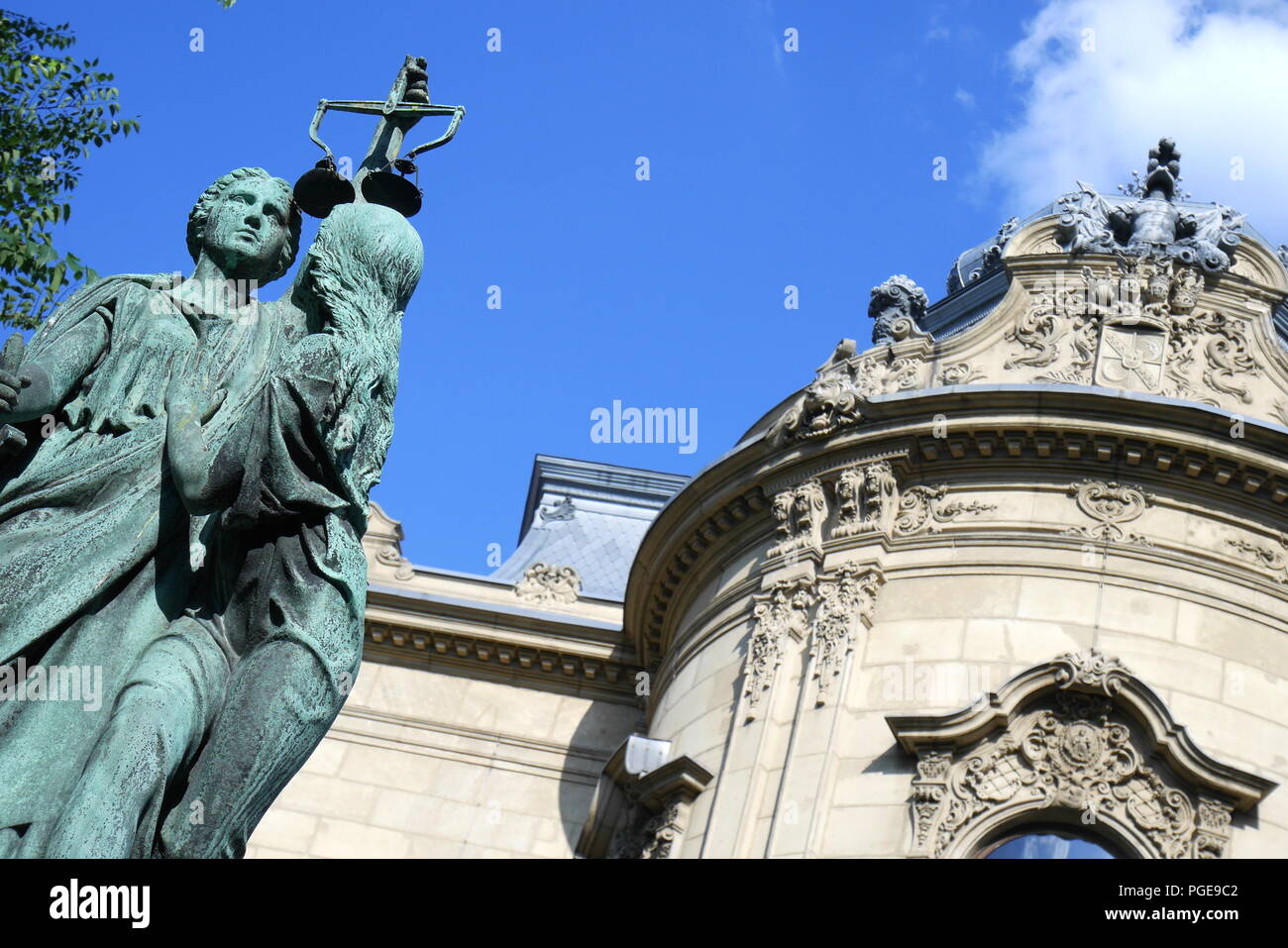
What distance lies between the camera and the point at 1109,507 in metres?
16.4

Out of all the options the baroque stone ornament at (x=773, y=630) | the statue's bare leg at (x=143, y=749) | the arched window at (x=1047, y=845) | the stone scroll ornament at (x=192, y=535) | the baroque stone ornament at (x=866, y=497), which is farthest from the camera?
Result: the baroque stone ornament at (x=866, y=497)

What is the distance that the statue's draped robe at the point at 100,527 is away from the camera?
11.2ft

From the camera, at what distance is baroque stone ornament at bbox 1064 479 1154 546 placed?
1614 cm

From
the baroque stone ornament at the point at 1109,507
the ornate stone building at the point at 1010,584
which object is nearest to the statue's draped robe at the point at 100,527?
the ornate stone building at the point at 1010,584

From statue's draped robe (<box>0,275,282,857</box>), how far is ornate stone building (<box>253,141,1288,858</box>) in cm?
1121

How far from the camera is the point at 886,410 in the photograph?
16.9 meters

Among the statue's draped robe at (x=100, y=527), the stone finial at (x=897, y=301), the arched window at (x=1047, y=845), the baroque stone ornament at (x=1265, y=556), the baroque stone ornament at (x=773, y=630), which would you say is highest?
the stone finial at (x=897, y=301)

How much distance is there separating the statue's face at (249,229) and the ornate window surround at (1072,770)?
35.7 ft

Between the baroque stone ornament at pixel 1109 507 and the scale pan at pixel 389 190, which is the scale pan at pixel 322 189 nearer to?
the scale pan at pixel 389 190

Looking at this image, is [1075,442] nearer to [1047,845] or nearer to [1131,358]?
[1131,358]

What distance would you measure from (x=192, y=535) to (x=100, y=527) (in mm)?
202

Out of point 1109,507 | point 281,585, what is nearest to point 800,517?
point 1109,507

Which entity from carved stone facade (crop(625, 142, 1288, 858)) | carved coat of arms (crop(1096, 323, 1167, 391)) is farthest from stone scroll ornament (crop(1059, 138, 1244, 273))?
carved coat of arms (crop(1096, 323, 1167, 391))
